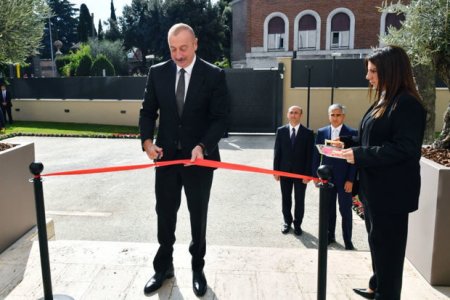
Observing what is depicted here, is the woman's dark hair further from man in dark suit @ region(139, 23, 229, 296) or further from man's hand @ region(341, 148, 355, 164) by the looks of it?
man in dark suit @ region(139, 23, 229, 296)

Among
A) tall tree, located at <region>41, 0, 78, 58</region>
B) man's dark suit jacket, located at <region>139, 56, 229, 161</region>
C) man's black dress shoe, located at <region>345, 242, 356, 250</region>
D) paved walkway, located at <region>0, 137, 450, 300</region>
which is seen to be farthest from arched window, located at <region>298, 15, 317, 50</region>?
tall tree, located at <region>41, 0, 78, 58</region>

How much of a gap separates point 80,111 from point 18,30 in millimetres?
13997

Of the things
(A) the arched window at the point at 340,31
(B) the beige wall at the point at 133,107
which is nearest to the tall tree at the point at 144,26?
(A) the arched window at the point at 340,31

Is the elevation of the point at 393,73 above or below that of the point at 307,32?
below

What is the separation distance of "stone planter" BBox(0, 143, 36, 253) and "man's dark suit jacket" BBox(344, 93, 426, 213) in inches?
133

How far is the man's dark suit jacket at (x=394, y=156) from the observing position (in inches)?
99.5

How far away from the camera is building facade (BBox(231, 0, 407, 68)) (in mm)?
33156

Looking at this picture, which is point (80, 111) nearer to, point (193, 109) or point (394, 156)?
point (193, 109)

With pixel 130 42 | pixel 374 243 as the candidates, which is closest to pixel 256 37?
pixel 130 42

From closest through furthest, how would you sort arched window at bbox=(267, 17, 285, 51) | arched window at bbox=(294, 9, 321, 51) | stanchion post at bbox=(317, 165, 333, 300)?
stanchion post at bbox=(317, 165, 333, 300), arched window at bbox=(294, 9, 321, 51), arched window at bbox=(267, 17, 285, 51)

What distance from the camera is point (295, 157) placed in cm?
547

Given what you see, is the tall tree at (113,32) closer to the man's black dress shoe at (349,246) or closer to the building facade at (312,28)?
the building facade at (312,28)

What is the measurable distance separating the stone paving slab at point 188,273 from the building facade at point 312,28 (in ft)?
105

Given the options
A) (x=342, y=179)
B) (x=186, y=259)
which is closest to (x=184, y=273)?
(x=186, y=259)
